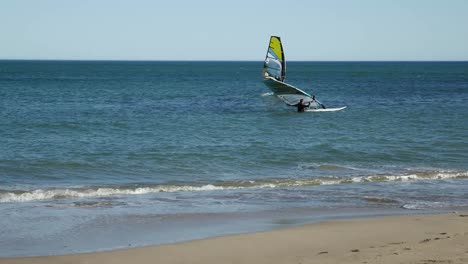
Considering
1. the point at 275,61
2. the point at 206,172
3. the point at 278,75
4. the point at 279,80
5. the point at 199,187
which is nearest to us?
the point at 199,187

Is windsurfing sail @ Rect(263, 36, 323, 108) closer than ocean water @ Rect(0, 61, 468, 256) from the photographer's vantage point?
No

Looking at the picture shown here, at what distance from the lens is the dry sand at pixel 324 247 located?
1120 cm

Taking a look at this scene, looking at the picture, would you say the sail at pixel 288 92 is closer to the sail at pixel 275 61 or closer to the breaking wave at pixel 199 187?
the sail at pixel 275 61

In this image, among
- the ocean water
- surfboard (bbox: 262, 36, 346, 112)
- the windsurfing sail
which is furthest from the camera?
the windsurfing sail

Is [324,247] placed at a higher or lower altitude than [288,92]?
lower

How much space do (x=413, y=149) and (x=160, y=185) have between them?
1198 centimetres

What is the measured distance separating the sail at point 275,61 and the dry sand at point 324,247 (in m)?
35.4
